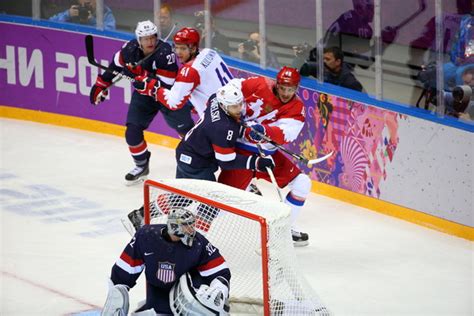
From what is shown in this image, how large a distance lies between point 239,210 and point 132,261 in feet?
1.73

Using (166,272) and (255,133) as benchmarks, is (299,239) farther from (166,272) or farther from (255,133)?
(166,272)

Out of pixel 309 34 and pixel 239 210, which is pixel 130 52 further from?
pixel 239 210

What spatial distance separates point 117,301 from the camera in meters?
5.09

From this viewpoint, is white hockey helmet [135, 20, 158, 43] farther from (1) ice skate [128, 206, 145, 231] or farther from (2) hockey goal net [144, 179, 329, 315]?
(2) hockey goal net [144, 179, 329, 315]

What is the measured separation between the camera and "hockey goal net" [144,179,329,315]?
527 centimetres

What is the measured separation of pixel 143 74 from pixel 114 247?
1.46 m

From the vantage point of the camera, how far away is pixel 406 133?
7285 millimetres

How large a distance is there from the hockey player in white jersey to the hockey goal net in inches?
55.3

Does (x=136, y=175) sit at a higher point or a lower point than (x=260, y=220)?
lower

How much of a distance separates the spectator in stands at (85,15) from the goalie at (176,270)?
14.6 ft

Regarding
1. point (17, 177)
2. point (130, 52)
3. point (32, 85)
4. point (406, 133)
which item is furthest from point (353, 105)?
point (32, 85)

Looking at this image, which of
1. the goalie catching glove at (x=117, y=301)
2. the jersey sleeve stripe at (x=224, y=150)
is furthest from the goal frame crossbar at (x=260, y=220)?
the jersey sleeve stripe at (x=224, y=150)

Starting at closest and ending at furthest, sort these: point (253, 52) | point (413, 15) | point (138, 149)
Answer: point (413, 15) → point (138, 149) → point (253, 52)

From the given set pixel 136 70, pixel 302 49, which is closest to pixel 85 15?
pixel 136 70
